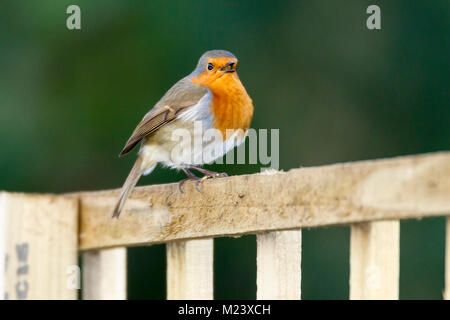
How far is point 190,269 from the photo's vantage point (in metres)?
2.32

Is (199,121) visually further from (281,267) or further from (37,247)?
(281,267)

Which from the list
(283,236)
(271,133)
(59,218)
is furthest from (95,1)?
(283,236)

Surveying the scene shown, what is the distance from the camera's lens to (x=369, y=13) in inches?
214

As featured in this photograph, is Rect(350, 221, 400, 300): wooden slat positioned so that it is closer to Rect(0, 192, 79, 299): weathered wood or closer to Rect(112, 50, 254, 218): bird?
Rect(0, 192, 79, 299): weathered wood

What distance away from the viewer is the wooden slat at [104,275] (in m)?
2.75

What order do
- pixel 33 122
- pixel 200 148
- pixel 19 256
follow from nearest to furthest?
pixel 19 256 → pixel 200 148 → pixel 33 122

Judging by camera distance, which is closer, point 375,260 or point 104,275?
point 375,260

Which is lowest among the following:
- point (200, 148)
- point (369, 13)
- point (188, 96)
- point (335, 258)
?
point (335, 258)

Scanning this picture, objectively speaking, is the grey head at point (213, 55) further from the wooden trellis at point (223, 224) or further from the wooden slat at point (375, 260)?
the wooden slat at point (375, 260)

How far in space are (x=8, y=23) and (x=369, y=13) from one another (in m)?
2.54

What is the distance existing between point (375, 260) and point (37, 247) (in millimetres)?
1392

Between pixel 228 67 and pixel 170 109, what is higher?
pixel 228 67

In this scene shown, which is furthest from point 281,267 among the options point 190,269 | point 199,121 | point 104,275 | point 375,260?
point 199,121

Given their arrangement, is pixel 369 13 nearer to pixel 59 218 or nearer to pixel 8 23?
pixel 8 23
